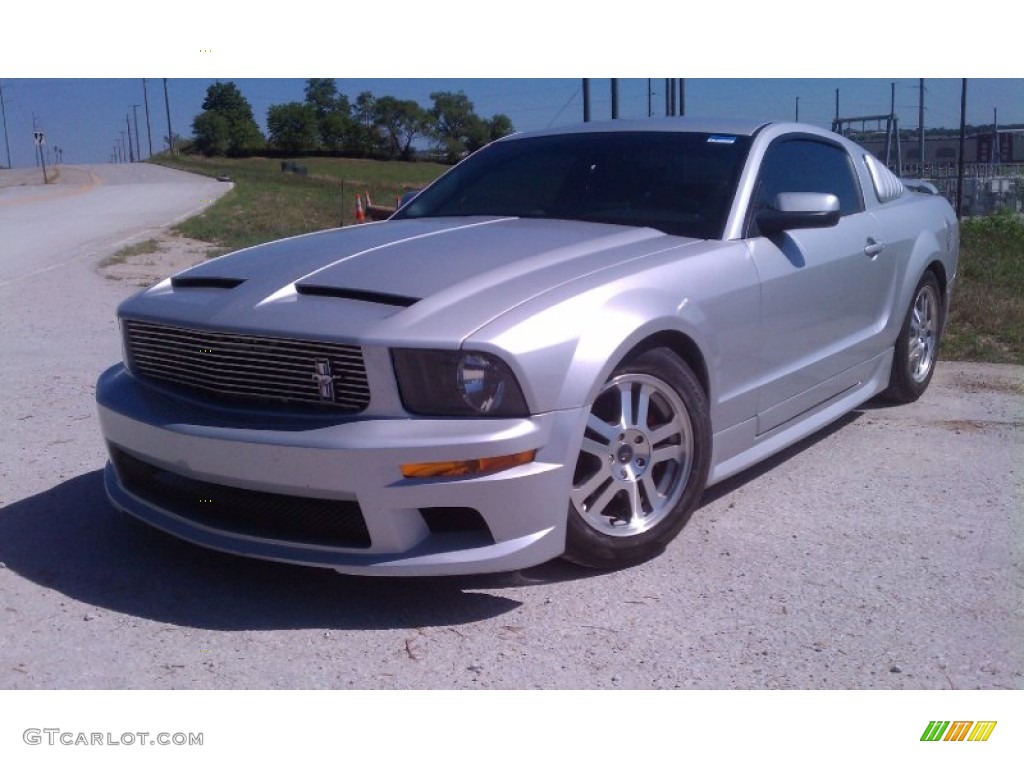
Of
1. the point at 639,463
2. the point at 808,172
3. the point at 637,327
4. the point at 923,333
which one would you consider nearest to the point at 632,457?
the point at 639,463

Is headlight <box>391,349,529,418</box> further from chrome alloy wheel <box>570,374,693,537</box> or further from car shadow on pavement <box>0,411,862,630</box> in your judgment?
car shadow on pavement <box>0,411,862,630</box>

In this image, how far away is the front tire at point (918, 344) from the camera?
5.66 meters

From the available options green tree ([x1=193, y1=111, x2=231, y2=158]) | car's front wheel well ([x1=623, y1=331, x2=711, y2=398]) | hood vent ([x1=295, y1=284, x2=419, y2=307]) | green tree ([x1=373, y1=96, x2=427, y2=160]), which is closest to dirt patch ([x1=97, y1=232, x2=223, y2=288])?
green tree ([x1=193, y1=111, x2=231, y2=158])

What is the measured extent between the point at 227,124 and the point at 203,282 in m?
8.47

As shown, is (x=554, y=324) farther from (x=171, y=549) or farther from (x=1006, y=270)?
(x=1006, y=270)

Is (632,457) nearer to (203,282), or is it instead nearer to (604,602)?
(604,602)

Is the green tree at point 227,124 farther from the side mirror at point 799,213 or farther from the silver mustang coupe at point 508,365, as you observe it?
the side mirror at point 799,213

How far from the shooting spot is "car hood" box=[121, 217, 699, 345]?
3.23 meters

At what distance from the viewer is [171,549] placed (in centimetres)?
379

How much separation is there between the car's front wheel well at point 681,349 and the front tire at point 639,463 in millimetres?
23

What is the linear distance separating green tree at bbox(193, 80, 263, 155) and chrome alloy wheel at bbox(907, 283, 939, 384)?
3.69 metres
